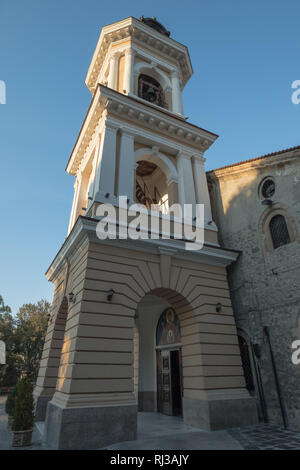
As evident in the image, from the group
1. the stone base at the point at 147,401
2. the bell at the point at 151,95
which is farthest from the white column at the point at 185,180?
the stone base at the point at 147,401

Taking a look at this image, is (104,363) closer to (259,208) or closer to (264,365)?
(264,365)

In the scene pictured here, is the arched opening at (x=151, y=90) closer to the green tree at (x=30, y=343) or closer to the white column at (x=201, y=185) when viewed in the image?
the white column at (x=201, y=185)

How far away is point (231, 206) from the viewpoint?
12680 mm

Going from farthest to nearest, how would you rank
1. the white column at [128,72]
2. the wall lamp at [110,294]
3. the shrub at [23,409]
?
the white column at [128,72] < the wall lamp at [110,294] < the shrub at [23,409]

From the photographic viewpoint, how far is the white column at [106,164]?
9.77m

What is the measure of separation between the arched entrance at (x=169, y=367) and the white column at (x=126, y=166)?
18.6ft

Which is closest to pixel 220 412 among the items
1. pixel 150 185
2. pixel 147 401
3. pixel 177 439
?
pixel 177 439

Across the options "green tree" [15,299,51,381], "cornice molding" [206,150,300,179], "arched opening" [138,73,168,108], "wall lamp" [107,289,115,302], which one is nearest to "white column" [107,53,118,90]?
"arched opening" [138,73,168,108]

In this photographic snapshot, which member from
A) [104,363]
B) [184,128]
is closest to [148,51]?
[184,128]

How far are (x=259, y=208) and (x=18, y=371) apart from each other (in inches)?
1367

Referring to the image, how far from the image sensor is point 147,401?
12453 millimetres

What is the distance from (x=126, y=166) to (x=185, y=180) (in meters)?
2.93

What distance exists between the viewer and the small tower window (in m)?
15.3

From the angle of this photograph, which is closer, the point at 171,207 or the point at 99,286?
the point at 99,286
